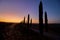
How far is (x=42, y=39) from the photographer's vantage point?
9.70 m

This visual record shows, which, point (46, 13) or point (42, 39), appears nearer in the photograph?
point (42, 39)

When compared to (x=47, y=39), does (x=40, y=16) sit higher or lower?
higher

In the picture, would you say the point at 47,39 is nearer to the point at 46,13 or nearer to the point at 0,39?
the point at 0,39

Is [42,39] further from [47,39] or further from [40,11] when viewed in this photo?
[40,11]

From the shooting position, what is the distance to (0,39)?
9984 millimetres

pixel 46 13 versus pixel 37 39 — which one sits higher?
pixel 46 13

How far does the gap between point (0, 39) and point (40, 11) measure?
525 centimetres

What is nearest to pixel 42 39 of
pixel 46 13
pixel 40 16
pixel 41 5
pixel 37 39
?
pixel 37 39

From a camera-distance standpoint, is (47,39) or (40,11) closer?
(47,39)

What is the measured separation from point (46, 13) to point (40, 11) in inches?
148

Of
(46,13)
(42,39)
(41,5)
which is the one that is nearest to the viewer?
(42,39)

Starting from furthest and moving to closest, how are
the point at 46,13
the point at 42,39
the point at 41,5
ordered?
1. the point at 46,13
2. the point at 41,5
3. the point at 42,39

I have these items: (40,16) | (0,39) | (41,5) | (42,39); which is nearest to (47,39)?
(42,39)

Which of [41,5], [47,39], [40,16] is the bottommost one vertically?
[47,39]
